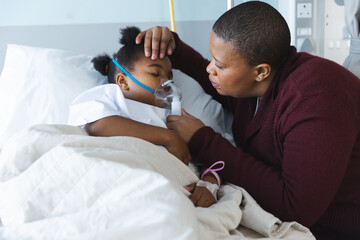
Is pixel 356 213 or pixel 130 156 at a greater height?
pixel 130 156

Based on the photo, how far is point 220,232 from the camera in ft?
3.67

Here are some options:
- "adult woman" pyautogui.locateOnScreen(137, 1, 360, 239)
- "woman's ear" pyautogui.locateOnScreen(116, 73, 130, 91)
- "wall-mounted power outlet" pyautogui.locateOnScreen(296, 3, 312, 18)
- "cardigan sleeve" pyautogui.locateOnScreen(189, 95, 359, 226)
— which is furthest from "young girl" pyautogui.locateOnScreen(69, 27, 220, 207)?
"wall-mounted power outlet" pyautogui.locateOnScreen(296, 3, 312, 18)

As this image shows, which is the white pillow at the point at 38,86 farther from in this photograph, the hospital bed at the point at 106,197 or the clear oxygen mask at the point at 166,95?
the hospital bed at the point at 106,197

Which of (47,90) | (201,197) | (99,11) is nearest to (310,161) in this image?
(201,197)

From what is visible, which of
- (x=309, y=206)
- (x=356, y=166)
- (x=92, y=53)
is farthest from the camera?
(x=92, y=53)

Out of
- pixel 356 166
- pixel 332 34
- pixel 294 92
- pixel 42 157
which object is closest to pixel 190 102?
pixel 294 92

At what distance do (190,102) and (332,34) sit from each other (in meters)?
1.83

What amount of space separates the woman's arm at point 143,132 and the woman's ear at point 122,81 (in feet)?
1.01

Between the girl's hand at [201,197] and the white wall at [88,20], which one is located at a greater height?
the white wall at [88,20]

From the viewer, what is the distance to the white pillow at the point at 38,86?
1.94 metres

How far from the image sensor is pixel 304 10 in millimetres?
3031

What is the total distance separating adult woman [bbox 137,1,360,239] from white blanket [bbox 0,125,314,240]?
0.45ft

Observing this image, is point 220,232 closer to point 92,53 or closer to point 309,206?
point 309,206

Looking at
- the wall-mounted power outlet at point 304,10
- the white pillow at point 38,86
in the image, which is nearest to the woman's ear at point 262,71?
the white pillow at point 38,86
